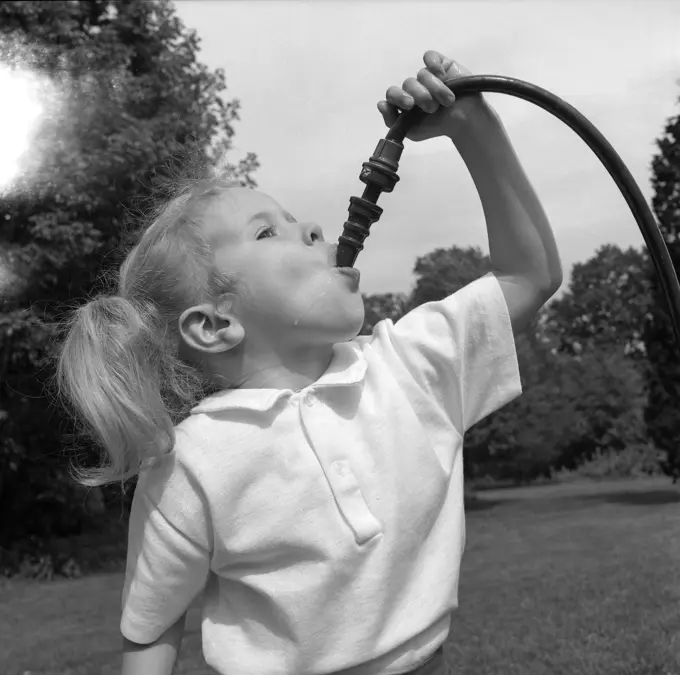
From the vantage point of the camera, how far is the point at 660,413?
13.0m

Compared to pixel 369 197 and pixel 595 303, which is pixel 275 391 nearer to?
pixel 369 197

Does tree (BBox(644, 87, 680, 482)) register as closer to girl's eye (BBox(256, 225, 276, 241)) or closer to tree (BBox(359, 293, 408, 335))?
tree (BBox(359, 293, 408, 335))

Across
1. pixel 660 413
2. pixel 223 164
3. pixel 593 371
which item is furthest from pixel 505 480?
pixel 223 164

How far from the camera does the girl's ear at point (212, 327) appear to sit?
5.28 ft

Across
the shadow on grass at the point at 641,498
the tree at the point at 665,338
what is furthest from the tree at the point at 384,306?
the shadow on grass at the point at 641,498

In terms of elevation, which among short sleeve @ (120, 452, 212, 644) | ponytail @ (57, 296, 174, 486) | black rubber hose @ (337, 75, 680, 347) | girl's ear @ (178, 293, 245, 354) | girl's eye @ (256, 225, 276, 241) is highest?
black rubber hose @ (337, 75, 680, 347)

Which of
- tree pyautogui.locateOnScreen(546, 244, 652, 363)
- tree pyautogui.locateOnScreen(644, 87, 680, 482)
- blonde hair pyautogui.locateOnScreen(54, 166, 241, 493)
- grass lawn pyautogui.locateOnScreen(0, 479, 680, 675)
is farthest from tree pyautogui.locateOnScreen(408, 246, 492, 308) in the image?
tree pyautogui.locateOnScreen(546, 244, 652, 363)

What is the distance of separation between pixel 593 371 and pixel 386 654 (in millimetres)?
19413

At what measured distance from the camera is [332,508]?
146 centimetres

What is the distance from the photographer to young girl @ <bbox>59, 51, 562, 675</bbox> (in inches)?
57.3

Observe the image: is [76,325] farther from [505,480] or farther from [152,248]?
[505,480]

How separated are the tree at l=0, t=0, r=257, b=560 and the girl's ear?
5.37m

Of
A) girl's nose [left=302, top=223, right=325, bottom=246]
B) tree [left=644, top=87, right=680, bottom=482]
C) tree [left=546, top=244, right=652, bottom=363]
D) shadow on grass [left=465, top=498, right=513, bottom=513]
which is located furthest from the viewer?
tree [left=546, top=244, right=652, bottom=363]

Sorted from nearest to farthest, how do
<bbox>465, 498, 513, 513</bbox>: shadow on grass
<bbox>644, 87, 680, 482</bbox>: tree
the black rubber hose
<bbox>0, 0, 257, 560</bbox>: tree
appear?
the black rubber hose → <bbox>0, 0, 257, 560</bbox>: tree → <bbox>644, 87, 680, 482</bbox>: tree → <bbox>465, 498, 513, 513</bbox>: shadow on grass
